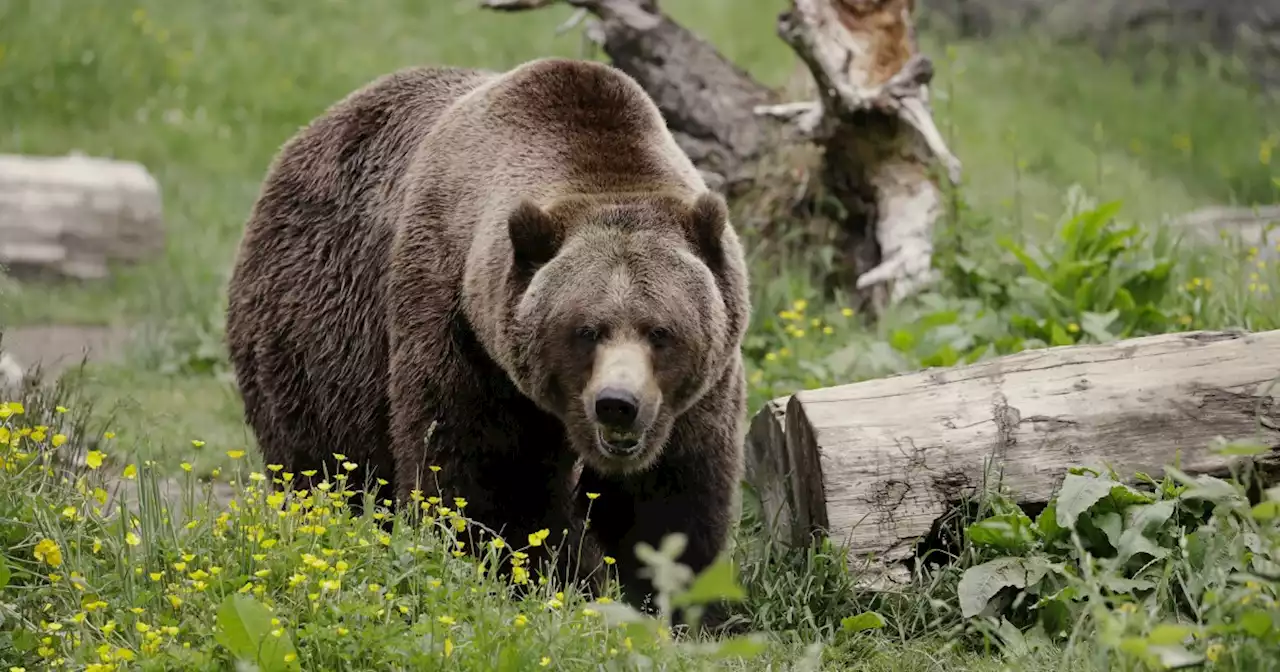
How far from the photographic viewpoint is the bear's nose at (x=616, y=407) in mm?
4117

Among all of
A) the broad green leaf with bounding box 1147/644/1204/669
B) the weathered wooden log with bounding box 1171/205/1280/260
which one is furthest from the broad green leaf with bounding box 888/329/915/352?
the broad green leaf with bounding box 1147/644/1204/669

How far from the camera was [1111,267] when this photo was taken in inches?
275

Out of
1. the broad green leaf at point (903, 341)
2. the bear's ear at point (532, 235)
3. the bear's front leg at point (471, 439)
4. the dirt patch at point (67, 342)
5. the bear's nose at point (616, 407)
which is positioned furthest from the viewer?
the dirt patch at point (67, 342)

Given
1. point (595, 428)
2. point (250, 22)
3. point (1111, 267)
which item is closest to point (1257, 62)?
point (1111, 267)

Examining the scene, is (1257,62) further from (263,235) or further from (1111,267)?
(263,235)

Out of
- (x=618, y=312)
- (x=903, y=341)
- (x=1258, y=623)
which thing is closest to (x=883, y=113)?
(x=903, y=341)

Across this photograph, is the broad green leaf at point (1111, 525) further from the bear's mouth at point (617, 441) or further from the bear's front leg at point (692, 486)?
the bear's mouth at point (617, 441)

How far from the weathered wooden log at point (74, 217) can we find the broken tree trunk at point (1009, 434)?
24.4ft

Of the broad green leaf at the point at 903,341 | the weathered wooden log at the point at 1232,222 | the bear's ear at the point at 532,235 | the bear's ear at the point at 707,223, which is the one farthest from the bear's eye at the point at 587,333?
the weathered wooden log at the point at 1232,222

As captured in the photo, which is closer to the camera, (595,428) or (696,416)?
(595,428)

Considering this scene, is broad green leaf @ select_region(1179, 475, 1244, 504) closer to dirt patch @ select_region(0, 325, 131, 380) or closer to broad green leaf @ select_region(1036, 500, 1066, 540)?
broad green leaf @ select_region(1036, 500, 1066, 540)

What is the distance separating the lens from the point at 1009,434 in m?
4.83

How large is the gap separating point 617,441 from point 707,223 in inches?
29.5

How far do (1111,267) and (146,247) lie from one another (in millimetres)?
7200
